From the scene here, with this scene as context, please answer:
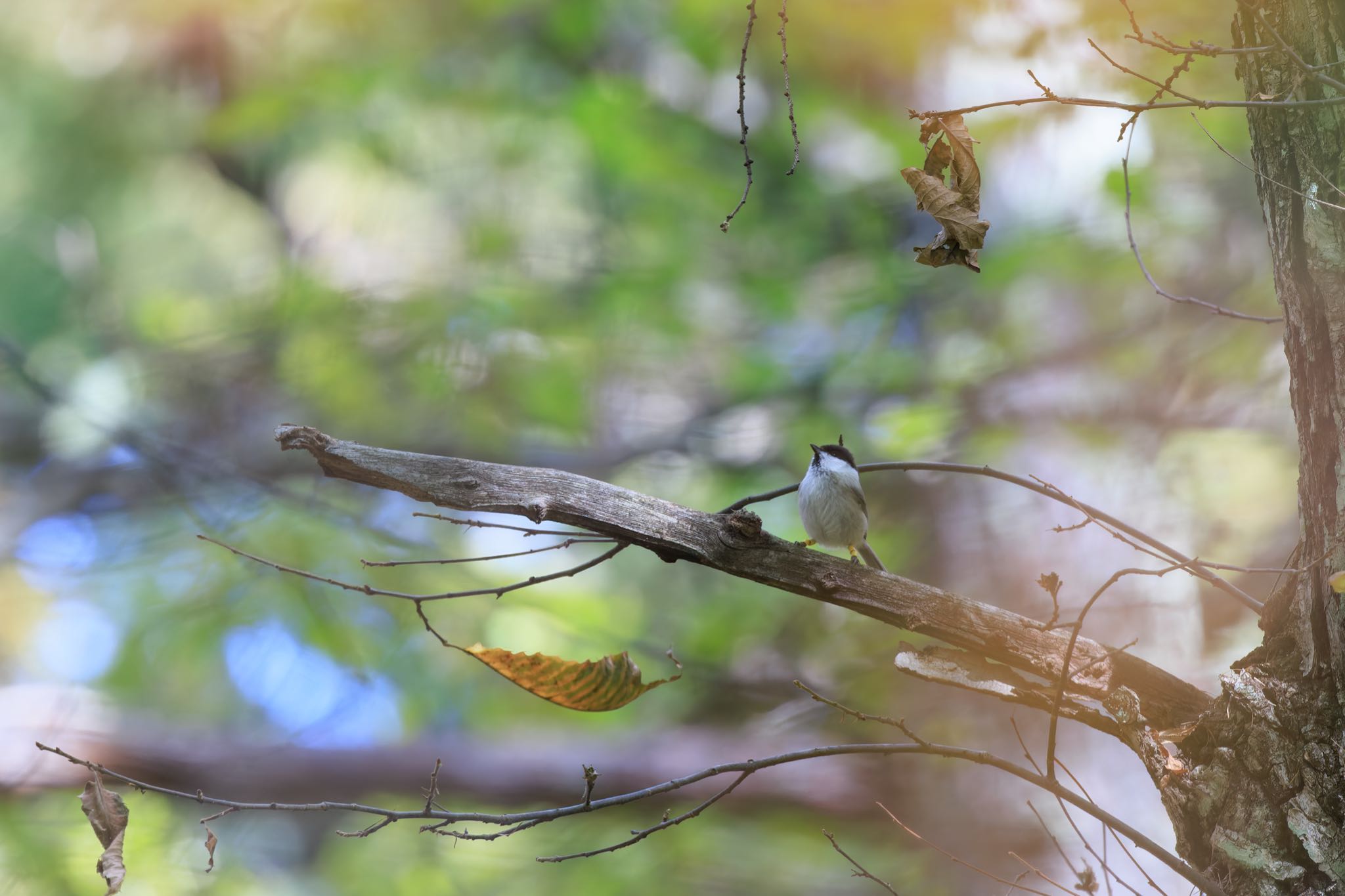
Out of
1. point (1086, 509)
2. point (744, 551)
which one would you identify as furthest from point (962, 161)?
point (744, 551)

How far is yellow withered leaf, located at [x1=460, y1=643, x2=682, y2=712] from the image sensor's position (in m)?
2.03

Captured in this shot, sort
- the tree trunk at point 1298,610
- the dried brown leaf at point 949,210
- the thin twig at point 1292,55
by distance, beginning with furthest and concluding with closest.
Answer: the dried brown leaf at point 949,210 < the tree trunk at point 1298,610 < the thin twig at point 1292,55

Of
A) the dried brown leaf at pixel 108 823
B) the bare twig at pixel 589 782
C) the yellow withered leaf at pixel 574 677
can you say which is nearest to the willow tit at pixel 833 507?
the yellow withered leaf at pixel 574 677

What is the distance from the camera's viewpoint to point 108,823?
6.52ft

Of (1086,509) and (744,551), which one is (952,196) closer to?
(1086,509)

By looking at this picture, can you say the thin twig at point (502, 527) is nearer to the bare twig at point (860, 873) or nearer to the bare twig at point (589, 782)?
the bare twig at point (589, 782)

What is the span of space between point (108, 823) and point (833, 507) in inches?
94.8

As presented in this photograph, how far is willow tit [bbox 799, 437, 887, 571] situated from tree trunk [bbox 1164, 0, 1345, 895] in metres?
1.55

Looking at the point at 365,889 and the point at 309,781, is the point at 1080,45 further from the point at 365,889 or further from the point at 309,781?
the point at 365,889

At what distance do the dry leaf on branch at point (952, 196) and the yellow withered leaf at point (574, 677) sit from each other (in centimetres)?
109

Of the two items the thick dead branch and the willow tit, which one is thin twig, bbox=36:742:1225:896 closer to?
the thick dead branch

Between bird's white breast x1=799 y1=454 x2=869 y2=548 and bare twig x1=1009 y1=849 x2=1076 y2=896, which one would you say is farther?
bird's white breast x1=799 y1=454 x2=869 y2=548

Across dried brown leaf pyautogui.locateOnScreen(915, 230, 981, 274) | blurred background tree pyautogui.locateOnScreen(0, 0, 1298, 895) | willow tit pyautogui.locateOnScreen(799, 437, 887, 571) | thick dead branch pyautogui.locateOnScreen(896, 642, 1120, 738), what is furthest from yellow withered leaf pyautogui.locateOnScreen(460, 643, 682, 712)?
blurred background tree pyautogui.locateOnScreen(0, 0, 1298, 895)

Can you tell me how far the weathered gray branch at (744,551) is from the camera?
1.98m
